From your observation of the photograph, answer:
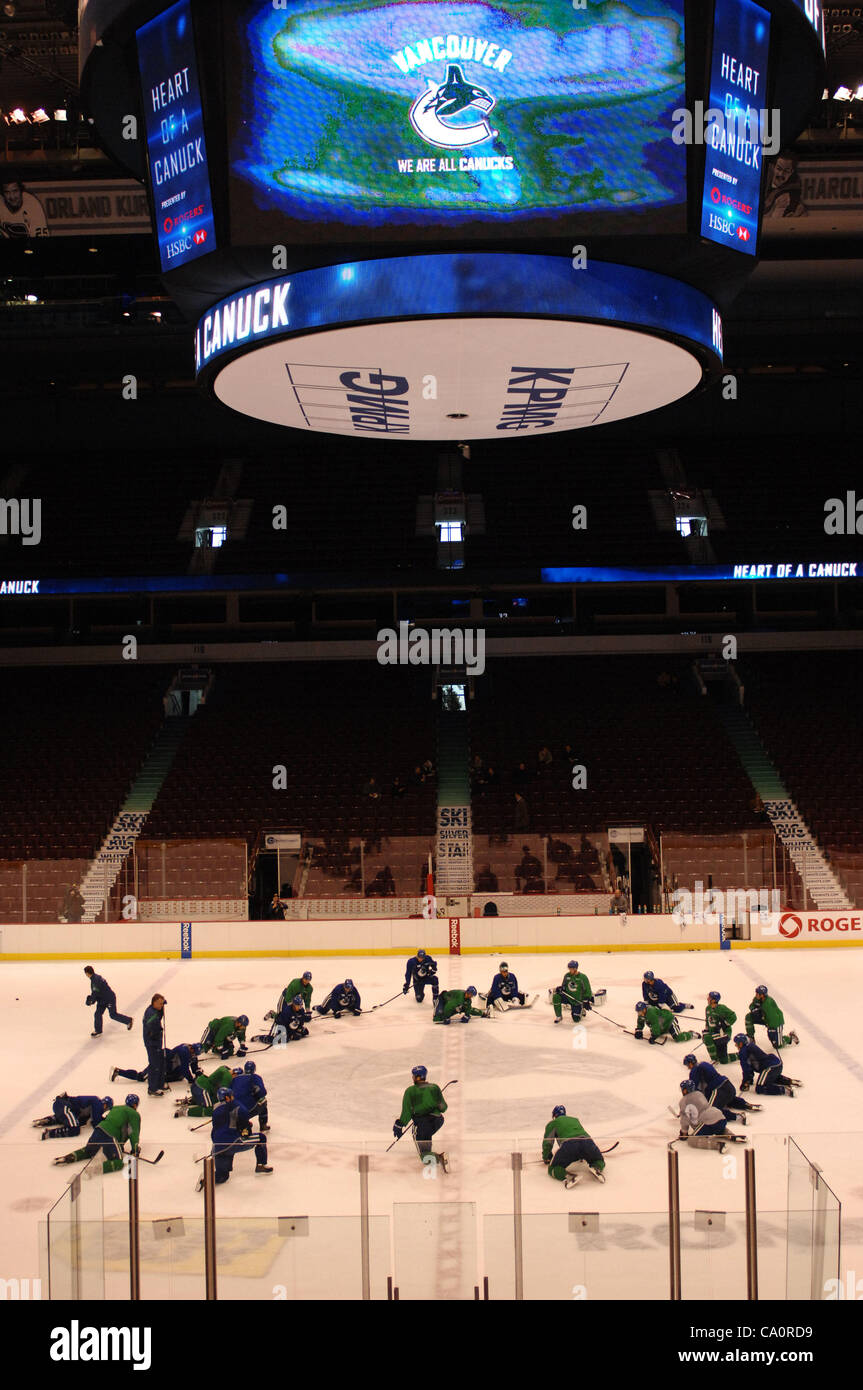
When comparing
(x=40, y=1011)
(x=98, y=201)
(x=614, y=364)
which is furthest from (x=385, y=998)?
(x=98, y=201)

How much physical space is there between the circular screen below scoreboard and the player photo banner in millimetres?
16833

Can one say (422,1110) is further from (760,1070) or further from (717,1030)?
(717,1030)

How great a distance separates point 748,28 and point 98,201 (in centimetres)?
2153

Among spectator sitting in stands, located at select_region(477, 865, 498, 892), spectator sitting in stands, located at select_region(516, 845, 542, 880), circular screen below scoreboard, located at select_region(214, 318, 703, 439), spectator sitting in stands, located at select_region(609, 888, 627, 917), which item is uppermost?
circular screen below scoreboard, located at select_region(214, 318, 703, 439)

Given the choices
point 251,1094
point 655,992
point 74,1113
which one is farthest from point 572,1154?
point 655,992

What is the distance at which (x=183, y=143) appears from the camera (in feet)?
40.7

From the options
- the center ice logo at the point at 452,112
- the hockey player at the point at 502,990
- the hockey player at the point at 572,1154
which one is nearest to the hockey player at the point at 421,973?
the hockey player at the point at 502,990

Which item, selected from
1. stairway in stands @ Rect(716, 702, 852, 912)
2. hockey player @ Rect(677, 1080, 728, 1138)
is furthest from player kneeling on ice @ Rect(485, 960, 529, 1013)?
stairway in stands @ Rect(716, 702, 852, 912)

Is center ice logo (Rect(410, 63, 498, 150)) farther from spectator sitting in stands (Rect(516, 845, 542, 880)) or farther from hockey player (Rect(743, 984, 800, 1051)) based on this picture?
spectator sitting in stands (Rect(516, 845, 542, 880))

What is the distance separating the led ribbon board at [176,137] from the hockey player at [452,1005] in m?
11.8

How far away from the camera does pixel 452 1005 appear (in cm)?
2050

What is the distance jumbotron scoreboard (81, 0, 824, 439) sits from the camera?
38.2 feet

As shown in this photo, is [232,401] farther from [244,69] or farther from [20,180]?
[20,180]

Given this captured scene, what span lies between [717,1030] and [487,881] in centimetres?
1128
